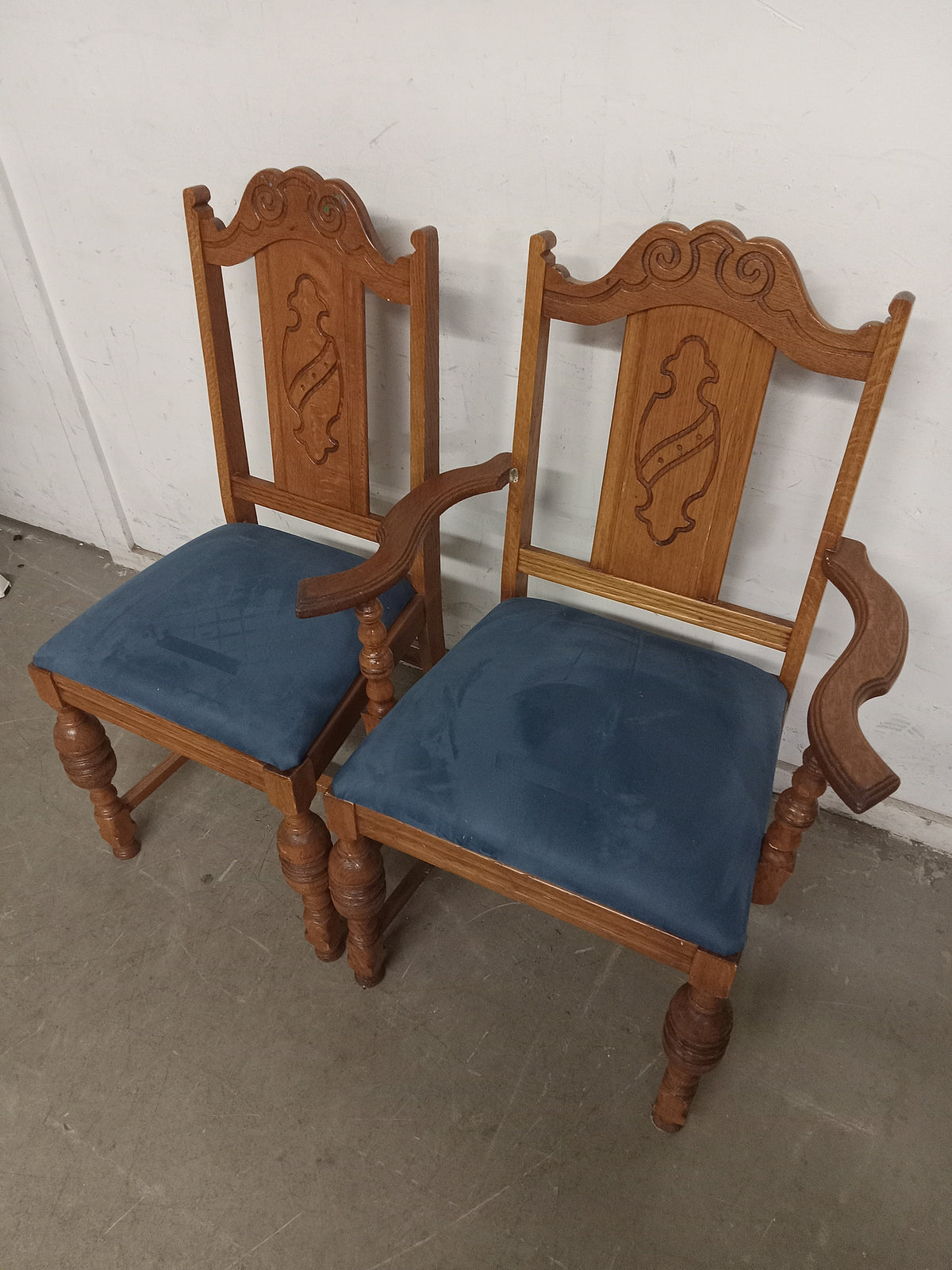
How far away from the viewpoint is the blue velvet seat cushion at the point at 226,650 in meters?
1.36

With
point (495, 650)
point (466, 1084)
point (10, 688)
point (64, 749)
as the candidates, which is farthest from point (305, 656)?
point (10, 688)

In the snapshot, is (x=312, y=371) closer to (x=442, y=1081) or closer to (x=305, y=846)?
(x=305, y=846)

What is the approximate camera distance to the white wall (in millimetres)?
1208

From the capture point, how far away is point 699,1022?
1179 millimetres

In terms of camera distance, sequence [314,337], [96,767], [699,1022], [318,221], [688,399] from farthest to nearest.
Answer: [96,767] → [314,337] → [318,221] → [688,399] → [699,1022]

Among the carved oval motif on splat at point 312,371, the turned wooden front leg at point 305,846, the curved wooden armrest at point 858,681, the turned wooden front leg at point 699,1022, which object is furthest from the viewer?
the carved oval motif on splat at point 312,371

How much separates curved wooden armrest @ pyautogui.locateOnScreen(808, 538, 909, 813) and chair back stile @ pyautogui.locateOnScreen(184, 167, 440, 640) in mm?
756

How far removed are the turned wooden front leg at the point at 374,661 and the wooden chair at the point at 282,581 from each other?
10 mm

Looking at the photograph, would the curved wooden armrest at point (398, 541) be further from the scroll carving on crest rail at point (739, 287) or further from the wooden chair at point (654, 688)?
the scroll carving on crest rail at point (739, 287)

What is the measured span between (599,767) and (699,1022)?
1.28 feet

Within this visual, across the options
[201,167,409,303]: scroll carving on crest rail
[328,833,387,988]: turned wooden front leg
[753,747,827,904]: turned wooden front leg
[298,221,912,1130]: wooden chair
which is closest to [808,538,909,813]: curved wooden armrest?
[298,221,912,1130]: wooden chair

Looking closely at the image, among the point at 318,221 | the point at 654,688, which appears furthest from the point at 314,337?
the point at 654,688

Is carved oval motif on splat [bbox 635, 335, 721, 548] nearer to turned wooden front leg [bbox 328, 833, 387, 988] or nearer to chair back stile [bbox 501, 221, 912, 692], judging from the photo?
chair back stile [bbox 501, 221, 912, 692]

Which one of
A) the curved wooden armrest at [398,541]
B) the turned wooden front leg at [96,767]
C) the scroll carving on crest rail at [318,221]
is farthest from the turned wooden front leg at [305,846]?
the scroll carving on crest rail at [318,221]
